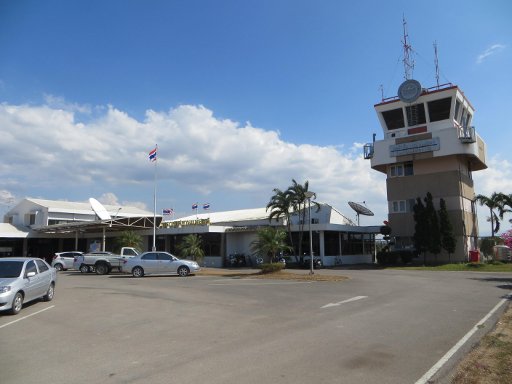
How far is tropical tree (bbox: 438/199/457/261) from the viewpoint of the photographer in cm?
3922

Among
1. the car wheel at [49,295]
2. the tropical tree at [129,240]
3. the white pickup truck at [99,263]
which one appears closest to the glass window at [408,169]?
the tropical tree at [129,240]

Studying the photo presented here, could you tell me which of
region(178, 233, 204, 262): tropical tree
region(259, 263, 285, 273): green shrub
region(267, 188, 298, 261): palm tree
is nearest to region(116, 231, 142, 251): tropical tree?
region(178, 233, 204, 262): tropical tree

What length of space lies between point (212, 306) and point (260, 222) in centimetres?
3330

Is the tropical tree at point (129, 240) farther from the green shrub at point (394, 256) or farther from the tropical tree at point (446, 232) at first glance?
the tropical tree at point (446, 232)

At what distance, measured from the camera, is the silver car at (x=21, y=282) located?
11.4 metres

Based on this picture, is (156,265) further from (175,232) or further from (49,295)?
(175,232)

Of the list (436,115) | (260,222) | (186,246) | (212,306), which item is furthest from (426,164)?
(212,306)

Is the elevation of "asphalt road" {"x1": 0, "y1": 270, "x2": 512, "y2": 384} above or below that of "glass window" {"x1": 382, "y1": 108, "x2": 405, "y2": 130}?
below

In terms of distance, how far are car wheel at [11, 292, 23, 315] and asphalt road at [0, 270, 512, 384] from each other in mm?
299

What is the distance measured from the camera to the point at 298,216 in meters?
43.1

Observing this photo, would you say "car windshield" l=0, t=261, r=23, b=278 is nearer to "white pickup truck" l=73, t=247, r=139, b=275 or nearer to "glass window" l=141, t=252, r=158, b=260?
"glass window" l=141, t=252, r=158, b=260

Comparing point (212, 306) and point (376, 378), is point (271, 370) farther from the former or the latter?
point (212, 306)

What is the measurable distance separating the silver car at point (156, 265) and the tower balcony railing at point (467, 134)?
28768mm

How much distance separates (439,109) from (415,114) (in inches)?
90.0
